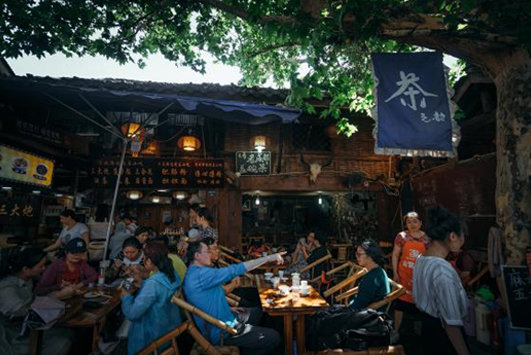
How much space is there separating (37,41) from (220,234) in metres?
7.00

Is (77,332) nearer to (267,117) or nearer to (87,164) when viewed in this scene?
(267,117)

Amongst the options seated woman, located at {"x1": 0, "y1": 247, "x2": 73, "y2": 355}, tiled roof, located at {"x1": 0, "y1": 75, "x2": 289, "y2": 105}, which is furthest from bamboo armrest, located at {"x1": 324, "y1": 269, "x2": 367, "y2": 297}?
tiled roof, located at {"x1": 0, "y1": 75, "x2": 289, "y2": 105}

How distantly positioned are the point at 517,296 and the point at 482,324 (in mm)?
1486

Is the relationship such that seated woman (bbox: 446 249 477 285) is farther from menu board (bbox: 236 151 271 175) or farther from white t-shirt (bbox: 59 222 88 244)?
white t-shirt (bbox: 59 222 88 244)

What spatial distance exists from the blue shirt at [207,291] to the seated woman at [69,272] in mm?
1926

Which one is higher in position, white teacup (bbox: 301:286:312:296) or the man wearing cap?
the man wearing cap

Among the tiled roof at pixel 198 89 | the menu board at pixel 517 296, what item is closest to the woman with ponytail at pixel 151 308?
the menu board at pixel 517 296

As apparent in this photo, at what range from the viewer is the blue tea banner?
4152 millimetres

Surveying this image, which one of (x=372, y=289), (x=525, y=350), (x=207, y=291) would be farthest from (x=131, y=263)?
(x=525, y=350)

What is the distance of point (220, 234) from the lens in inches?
373

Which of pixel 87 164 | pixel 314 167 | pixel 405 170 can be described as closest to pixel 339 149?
pixel 314 167

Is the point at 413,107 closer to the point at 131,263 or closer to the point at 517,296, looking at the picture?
the point at 517,296

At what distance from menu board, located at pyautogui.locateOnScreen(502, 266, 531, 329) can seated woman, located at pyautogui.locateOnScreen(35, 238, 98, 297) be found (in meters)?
6.20

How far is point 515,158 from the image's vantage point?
3.49 metres
